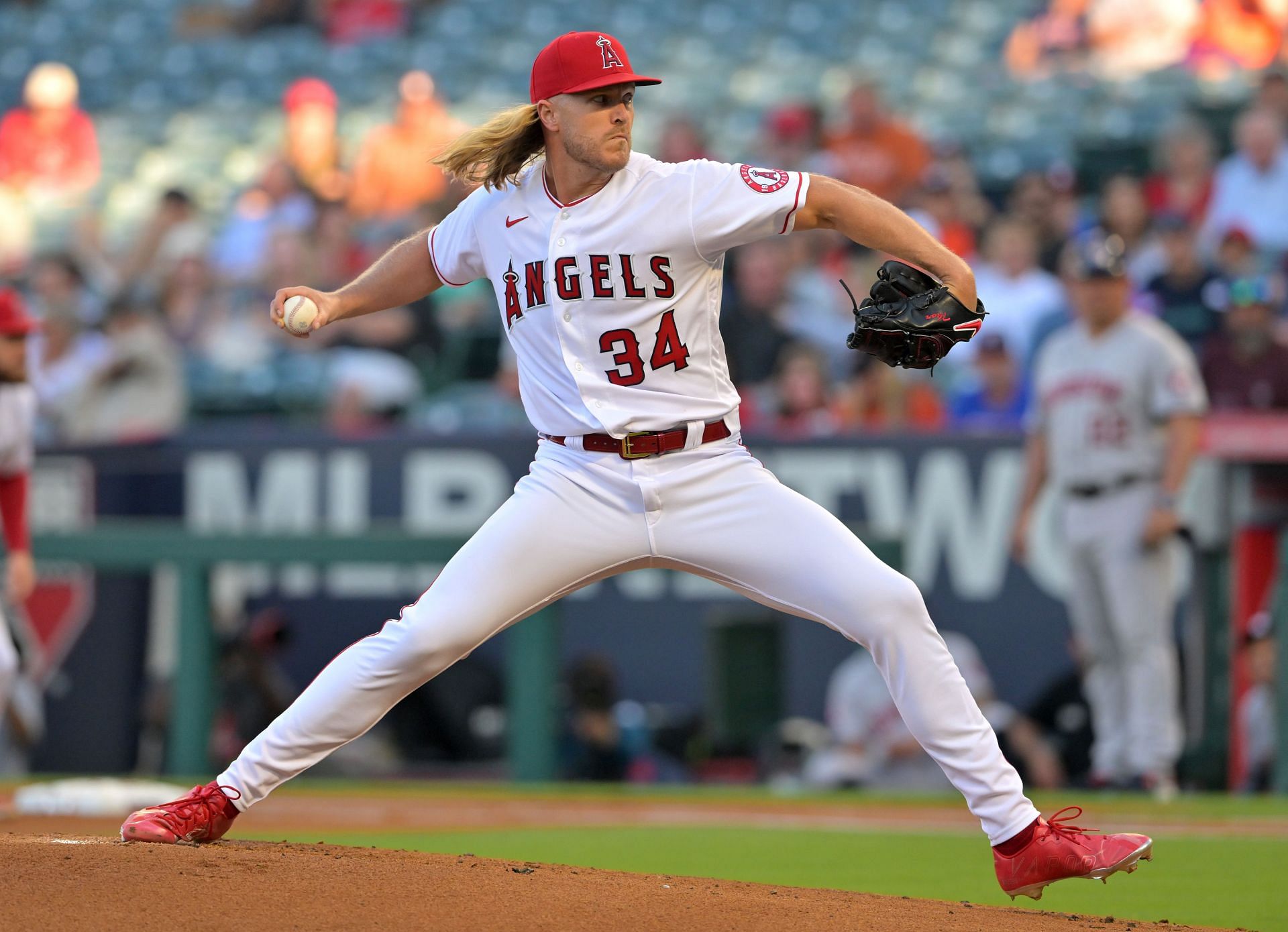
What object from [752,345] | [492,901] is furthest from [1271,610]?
[492,901]

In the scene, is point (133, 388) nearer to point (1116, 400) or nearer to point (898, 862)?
point (1116, 400)

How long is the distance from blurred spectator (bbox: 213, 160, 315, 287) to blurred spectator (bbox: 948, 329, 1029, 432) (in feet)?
15.7

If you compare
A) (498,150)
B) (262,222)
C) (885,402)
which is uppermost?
(262,222)

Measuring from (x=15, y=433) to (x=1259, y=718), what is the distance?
5056 millimetres

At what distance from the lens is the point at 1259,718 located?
24.6 ft

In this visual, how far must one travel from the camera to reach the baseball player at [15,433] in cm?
634

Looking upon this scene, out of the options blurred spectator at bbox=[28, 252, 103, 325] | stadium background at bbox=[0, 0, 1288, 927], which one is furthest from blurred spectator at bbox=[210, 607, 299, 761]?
blurred spectator at bbox=[28, 252, 103, 325]

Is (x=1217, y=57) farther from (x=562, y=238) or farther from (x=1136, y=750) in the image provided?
(x=562, y=238)

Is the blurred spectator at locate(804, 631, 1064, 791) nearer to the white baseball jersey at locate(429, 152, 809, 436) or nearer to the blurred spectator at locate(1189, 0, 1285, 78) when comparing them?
the white baseball jersey at locate(429, 152, 809, 436)

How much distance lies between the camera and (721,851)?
5.62m

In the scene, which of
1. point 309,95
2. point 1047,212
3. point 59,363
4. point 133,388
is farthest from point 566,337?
point 309,95

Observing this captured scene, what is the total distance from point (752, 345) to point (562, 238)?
5.35 metres

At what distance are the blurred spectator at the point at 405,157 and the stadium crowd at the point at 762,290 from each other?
0.6 inches

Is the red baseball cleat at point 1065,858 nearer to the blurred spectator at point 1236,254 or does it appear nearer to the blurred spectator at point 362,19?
the blurred spectator at point 1236,254
